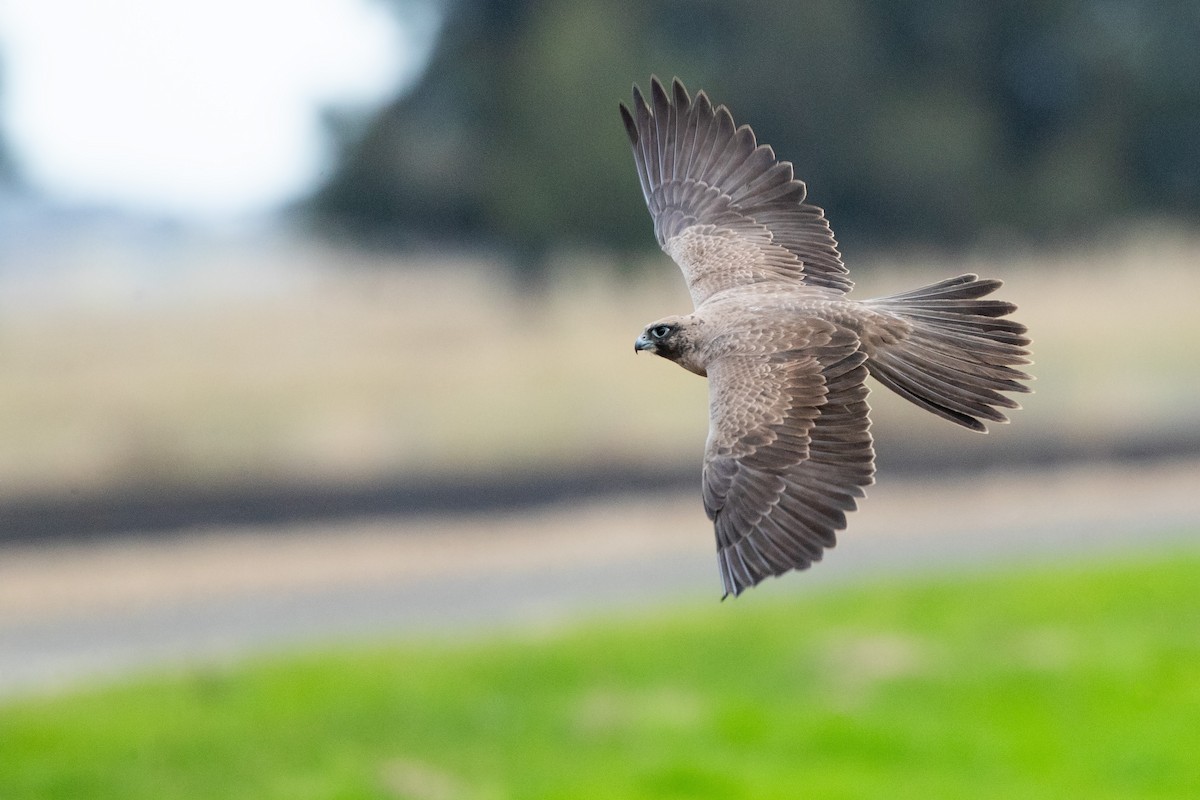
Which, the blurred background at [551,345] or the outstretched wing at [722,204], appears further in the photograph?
the blurred background at [551,345]

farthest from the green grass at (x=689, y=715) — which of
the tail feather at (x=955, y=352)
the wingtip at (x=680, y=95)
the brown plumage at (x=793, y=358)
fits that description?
the tail feather at (x=955, y=352)

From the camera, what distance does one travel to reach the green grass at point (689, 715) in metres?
Result: 12.1

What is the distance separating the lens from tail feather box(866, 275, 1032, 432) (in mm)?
4551

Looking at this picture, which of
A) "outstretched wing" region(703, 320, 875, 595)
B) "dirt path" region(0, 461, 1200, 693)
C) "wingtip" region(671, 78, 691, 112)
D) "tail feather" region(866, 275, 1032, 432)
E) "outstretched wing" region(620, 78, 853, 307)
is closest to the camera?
"outstretched wing" region(703, 320, 875, 595)

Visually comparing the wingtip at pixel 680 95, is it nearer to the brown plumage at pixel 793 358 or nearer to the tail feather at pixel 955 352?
the brown plumage at pixel 793 358

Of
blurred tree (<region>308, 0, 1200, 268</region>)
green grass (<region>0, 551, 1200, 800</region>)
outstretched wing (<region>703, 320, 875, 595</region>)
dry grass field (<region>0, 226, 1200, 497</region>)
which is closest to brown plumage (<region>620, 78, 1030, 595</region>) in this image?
outstretched wing (<region>703, 320, 875, 595</region>)

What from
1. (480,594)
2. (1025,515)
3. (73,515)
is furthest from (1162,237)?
(73,515)

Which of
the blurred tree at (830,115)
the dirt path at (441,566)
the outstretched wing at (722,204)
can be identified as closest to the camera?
the outstretched wing at (722,204)

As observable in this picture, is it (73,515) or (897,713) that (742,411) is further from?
→ (73,515)

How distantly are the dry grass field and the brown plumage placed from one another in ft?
36.0

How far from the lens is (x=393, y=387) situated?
21.1m

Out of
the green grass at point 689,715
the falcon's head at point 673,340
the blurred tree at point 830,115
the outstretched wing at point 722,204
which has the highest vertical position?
the blurred tree at point 830,115

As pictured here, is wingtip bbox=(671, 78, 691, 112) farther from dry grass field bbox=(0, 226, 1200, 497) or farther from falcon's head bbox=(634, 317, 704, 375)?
dry grass field bbox=(0, 226, 1200, 497)

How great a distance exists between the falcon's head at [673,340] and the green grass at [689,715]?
7447 mm
